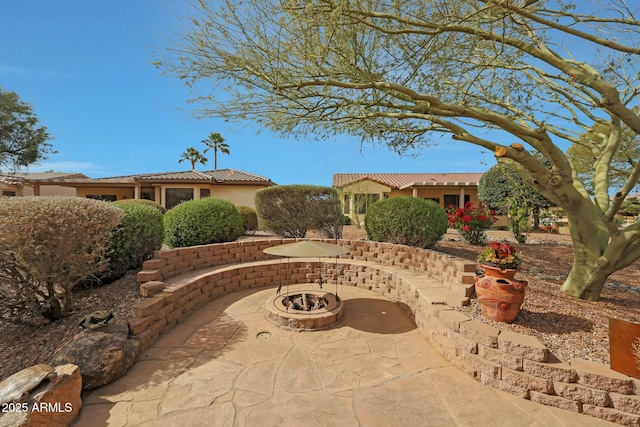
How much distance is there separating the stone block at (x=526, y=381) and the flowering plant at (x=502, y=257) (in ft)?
4.42

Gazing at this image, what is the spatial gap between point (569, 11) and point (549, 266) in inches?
246

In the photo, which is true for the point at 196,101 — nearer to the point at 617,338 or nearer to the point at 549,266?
the point at 617,338

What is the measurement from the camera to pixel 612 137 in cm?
564

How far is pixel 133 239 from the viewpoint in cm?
526

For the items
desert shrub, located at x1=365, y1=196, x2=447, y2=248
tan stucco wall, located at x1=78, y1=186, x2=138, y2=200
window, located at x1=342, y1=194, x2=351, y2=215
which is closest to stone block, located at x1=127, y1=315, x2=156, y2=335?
desert shrub, located at x1=365, y1=196, x2=447, y2=248

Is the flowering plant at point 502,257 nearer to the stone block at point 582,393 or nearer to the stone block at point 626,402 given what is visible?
the stone block at point 582,393

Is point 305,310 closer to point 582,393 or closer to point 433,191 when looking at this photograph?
point 582,393

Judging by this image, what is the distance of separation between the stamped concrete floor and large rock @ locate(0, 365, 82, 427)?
0.17 meters

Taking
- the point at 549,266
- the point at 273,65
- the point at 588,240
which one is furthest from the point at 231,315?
the point at 549,266

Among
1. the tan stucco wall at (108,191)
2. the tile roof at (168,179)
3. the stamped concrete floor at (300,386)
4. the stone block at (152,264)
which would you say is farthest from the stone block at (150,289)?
the tan stucco wall at (108,191)

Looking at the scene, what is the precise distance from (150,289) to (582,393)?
5.88 meters

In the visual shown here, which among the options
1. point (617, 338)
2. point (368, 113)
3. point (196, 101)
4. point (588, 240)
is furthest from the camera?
point (368, 113)

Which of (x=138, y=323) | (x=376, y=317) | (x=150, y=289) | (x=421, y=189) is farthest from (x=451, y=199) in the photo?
(x=138, y=323)

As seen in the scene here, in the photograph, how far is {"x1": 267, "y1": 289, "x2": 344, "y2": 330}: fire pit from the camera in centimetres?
446
